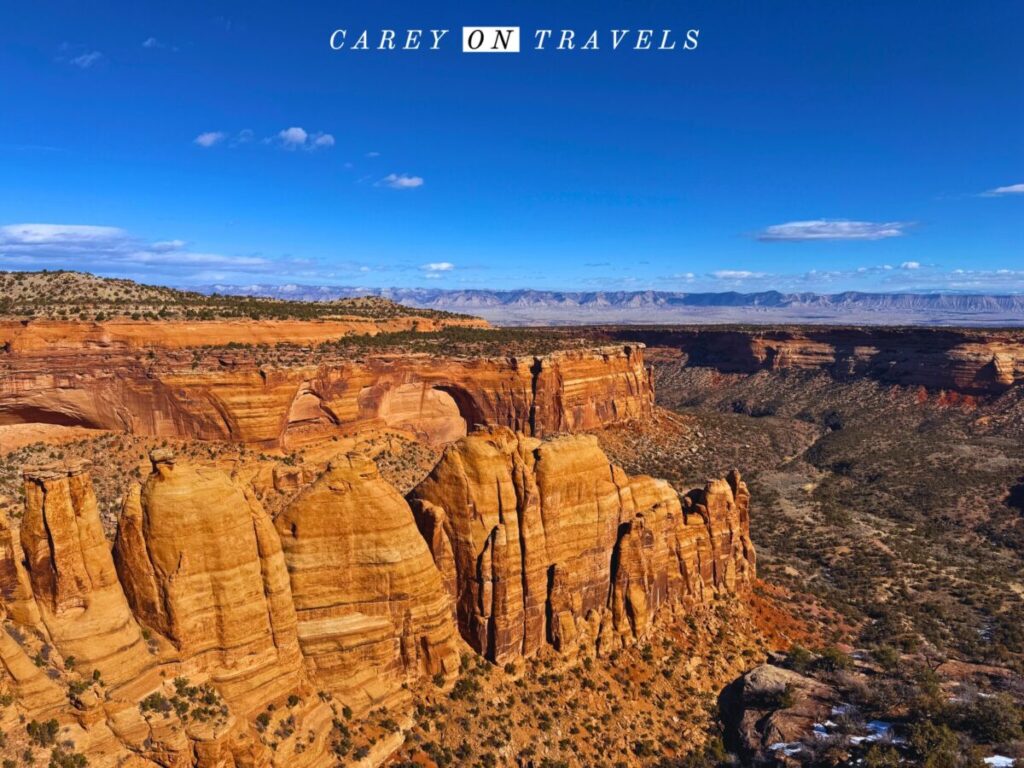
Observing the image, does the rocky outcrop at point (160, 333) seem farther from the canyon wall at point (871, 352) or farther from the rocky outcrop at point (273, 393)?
the canyon wall at point (871, 352)

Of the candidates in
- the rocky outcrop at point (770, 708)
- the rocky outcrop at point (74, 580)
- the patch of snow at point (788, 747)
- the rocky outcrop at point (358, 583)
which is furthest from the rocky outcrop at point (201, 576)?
the patch of snow at point (788, 747)

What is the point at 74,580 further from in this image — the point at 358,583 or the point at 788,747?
the point at 788,747

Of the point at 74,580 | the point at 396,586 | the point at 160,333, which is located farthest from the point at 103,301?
the point at 396,586

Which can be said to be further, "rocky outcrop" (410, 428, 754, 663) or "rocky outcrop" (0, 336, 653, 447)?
"rocky outcrop" (0, 336, 653, 447)

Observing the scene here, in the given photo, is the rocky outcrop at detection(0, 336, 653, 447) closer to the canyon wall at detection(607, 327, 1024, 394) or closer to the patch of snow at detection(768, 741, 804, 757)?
the patch of snow at detection(768, 741, 804, 757)

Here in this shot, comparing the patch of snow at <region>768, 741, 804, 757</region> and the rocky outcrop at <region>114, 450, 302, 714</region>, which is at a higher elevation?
the rocky outcrop at <region>114, 450, 302, 714</region>

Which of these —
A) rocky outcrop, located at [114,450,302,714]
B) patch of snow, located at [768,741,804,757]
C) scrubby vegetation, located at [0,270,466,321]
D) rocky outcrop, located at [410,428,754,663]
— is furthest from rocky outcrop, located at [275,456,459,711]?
scrubby vegetation, located at [0,270,466,321]
